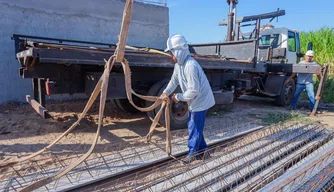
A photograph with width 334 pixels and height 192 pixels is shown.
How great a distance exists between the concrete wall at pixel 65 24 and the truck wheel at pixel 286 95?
4565 mm

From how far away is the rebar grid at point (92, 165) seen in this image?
240 cm

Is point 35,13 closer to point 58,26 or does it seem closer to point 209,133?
point 58,26

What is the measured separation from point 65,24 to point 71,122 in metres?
3.76

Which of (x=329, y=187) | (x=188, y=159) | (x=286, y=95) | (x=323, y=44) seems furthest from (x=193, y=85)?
(x=323, y=44)

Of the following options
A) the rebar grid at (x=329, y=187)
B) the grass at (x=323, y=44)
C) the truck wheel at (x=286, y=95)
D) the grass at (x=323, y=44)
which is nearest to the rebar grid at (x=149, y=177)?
the rebar grid at (x=329, y=187)

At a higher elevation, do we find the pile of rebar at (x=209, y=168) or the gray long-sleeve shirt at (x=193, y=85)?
the gray long-sleeve shirt at (x=193, y=85)

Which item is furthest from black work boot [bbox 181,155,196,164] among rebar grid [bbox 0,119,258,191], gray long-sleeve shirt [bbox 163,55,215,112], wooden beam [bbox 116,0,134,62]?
wooden beam [bbox 116,0,134,62]

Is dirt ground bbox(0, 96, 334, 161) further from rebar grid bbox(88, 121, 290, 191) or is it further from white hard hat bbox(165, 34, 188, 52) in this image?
white hard hat bbox(165, 34, 188, 52)

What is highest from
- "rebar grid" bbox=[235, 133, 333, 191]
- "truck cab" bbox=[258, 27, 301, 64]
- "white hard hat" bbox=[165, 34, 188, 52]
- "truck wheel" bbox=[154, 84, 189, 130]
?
"truck cab" bbox=[258, 27, 301, 64]

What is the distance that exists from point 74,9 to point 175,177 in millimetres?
6599

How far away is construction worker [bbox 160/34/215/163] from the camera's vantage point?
9.09 feet

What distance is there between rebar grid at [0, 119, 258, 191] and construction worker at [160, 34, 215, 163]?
0.33 m

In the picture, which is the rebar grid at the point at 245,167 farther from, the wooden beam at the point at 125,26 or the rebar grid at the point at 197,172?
the wooden beam at the point at 125,26

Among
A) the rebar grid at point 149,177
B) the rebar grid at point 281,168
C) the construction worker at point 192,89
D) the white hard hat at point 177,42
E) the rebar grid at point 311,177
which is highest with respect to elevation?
the white hard hat at point 177,42
